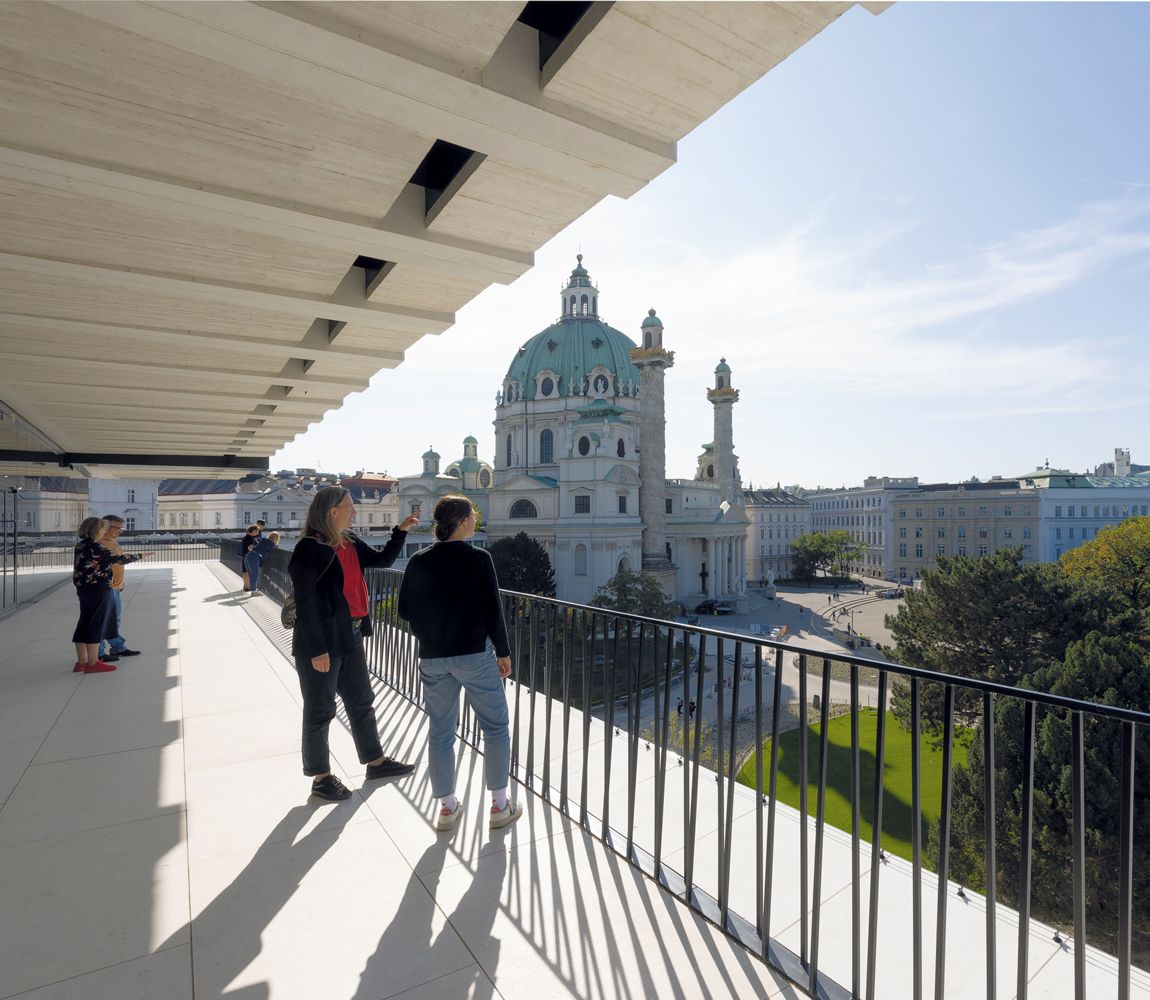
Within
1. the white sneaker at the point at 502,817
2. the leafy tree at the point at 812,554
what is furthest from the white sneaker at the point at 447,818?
the leafy tree at the point at 812,554

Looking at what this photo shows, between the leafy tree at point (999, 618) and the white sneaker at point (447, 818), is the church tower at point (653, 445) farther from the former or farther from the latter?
the white sneaker at point (447, 818)

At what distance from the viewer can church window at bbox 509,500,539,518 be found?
5723 centimetres

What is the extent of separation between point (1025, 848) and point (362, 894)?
253 centimetres

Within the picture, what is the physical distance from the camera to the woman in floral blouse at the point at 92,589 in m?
6.44

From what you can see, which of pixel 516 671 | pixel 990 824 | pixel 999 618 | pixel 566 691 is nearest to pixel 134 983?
pixel 566 691

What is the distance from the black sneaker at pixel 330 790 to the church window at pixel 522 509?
53216 mm

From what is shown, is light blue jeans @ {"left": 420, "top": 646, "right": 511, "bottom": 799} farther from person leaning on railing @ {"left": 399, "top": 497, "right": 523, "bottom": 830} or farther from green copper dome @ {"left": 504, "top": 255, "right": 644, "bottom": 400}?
green copper dome @ {"left": 504, "top": 255, "right": 644, "bottom": 400}

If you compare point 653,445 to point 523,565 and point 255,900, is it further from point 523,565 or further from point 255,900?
point 255,900

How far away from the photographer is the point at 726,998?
232cm

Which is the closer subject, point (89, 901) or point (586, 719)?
point (89, 901)

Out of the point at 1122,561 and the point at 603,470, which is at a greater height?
the point at 603,470

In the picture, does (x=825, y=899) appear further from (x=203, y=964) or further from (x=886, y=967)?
(x=203, y=964)

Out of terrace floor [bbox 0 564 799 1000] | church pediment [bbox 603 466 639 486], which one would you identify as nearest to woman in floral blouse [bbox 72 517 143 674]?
terrace floor [bbox 0 564 799 1000]

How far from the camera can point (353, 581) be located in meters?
4.00
